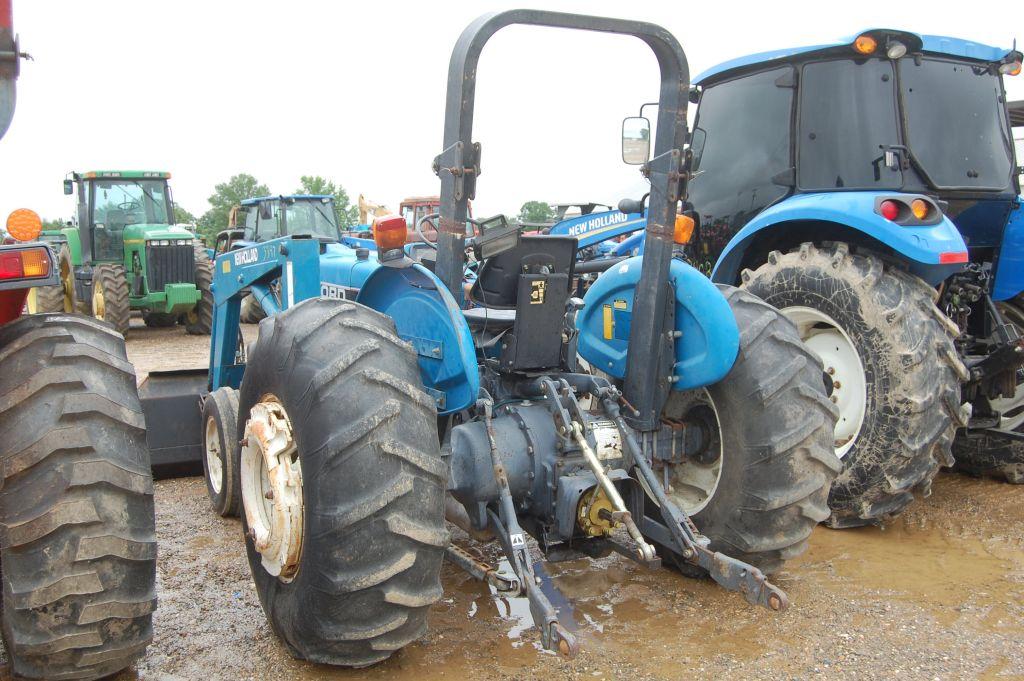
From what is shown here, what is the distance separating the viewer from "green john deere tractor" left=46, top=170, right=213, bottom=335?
12414mm

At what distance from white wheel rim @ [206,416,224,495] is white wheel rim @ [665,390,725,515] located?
264 centimetres

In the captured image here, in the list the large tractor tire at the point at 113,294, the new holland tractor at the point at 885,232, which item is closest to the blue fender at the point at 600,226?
the new holland tractor at the point at 885,232

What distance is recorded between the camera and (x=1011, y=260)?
16.7 ft

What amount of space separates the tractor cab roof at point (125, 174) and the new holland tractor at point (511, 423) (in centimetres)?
1131

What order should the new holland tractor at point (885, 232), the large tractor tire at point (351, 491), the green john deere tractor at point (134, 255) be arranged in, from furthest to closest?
1. the green john deere tractor at point (134, 255)
2. the new holland tractor at point (885, 232)
3. the large tractor tire at point (351, 491)

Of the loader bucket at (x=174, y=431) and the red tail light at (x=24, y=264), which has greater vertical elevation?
the red tail light at (x=24, y=264)

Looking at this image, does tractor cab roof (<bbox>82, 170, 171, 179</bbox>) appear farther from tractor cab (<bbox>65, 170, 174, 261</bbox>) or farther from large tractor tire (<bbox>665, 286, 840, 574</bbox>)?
large tractor tire (<bbox>665, 286, 840, 574</bbox>)

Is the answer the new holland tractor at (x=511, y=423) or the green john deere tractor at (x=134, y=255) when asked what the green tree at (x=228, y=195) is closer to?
the green john deere tractor at (x=134, y=255)

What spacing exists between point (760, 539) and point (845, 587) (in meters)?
0.74

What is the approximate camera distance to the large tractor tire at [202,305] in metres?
12.9

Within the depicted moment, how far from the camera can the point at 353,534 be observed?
264 centimetres

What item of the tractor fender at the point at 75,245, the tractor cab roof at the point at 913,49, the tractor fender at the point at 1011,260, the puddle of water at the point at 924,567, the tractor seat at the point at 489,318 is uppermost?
the tractor cab roof at the point at 913,49

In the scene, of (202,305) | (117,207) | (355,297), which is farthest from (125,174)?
(355,297)

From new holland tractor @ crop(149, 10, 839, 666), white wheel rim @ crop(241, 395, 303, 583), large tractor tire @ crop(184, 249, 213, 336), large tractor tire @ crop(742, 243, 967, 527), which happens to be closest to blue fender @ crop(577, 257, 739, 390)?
new holland tractor @ crop(149, 10, 839, 666)
